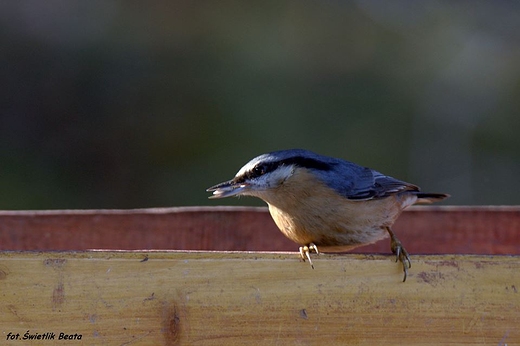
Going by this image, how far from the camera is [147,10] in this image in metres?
8.28

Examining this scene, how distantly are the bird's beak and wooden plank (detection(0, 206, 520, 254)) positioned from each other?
1.76ft

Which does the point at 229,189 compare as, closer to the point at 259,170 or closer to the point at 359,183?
the point at 259,170

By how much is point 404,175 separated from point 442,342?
4.94 m

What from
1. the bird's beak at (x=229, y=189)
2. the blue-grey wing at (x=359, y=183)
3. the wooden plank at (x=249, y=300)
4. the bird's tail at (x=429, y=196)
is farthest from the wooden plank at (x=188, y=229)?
the wooden plank at (x=249, y=300)

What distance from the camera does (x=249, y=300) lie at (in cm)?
210

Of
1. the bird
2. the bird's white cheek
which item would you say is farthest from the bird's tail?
the bird's white cheek

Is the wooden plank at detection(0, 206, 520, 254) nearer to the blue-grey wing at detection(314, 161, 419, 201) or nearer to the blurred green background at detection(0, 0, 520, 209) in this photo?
the blue-grey wing at detection(314, 161, 419, 201)

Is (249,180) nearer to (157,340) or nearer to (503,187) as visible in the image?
(157,340)

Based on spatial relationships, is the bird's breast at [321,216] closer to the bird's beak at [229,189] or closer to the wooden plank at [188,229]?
the bird's beak at [229,189]

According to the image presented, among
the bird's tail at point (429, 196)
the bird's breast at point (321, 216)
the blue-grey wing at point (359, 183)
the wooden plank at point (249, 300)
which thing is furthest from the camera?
the bird's tail at point (429, 196)

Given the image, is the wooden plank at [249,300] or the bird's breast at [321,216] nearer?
the wooden plank at [249,300]

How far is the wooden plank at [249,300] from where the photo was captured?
2.06 metres

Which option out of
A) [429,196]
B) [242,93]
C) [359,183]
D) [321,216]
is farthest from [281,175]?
[242,93]

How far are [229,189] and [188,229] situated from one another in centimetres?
62
